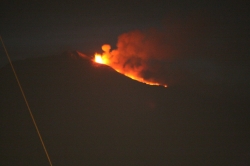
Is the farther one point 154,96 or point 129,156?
point 154,96

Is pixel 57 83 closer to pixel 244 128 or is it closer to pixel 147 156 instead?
pixel 147 156

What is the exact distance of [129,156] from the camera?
12.0 metres

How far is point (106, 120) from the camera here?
14.7 meters

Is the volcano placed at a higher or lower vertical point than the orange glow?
lower

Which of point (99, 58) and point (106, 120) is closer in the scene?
point (106, 120)

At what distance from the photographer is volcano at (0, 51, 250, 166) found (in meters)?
12.0

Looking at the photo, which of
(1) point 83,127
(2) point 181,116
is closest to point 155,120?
(2) point 181,116

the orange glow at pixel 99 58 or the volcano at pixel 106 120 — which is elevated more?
the orange glow at pixel 99 58

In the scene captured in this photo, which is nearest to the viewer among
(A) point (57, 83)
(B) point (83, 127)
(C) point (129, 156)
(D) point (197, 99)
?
(C) point (129, 156)

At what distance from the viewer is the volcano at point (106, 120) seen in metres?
12.0

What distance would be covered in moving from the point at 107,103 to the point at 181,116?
5505 mm

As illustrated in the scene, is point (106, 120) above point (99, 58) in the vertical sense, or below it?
below

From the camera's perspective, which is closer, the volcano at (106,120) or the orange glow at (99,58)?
the volcano at (106,120)

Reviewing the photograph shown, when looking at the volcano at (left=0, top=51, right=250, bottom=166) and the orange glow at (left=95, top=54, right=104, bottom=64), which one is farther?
the orange glow at (left=95, top=54, right=104, bottom=64)
